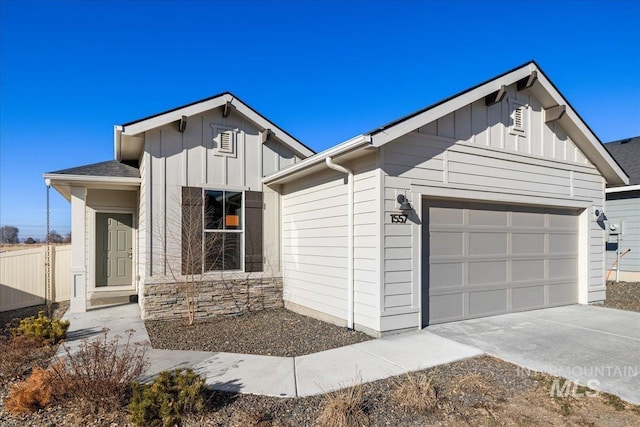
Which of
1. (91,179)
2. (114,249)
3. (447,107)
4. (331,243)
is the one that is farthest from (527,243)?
(114,249)

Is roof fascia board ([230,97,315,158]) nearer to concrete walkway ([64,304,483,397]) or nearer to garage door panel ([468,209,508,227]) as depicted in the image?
garage door panel ([468,209,508,227])

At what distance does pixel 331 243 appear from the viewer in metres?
7.13

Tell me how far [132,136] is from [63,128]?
710 cm

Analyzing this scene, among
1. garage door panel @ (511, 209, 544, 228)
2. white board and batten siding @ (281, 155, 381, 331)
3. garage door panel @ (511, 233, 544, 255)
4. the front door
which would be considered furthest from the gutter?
garage door panel @ (511, 233, 544, 255)

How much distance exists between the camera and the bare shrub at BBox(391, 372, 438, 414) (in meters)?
3.56

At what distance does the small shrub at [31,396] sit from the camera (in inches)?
139

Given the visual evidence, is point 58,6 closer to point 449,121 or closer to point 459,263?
point 449,121

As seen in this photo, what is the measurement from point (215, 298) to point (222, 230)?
1462mm

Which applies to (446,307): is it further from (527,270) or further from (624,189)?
(624,189)

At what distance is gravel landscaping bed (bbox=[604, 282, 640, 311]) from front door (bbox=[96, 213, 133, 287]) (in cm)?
1227

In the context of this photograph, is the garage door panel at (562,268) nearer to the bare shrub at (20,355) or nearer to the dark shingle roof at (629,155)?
the dark shingle roof at (629,155)

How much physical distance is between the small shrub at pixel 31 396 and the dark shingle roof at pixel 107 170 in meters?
5.81

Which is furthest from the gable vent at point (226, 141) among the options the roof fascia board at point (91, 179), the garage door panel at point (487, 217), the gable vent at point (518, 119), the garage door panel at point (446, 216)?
the gable vent at point (518, 119)

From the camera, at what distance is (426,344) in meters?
5.54
